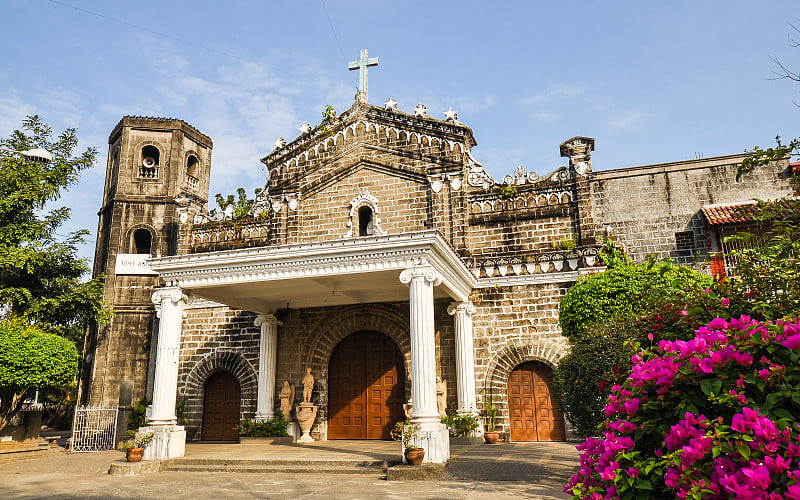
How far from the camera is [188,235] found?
1736 centimetres

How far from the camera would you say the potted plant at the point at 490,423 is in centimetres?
1314

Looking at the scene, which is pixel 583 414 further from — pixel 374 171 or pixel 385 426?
pixel 374 171

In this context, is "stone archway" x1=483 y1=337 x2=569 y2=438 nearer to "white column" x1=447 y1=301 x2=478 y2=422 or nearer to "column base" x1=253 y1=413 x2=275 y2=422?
"white column" x1=447 y1=301 x2=478 y2=422

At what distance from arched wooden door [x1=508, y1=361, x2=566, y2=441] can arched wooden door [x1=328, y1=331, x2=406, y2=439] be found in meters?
2.80

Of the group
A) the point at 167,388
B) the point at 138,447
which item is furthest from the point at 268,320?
the point at 138,447

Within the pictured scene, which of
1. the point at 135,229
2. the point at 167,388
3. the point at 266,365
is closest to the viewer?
the point at 167,388

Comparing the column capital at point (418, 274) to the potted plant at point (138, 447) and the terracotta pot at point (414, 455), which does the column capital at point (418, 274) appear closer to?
the terracotta pot at point (414, 455)

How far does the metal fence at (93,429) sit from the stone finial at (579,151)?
46.1ft

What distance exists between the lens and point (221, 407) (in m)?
16.0

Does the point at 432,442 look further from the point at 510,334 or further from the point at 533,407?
the point at 510,334

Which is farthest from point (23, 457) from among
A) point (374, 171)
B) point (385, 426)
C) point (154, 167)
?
point (374, 171)

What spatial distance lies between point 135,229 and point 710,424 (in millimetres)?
18654

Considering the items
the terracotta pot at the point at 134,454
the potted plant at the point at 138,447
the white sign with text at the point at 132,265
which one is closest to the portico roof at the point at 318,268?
the potted plant at the point at 138,447

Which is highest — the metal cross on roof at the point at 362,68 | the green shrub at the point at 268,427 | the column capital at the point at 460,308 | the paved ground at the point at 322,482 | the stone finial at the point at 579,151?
the metal cross on roof at the point at 362,68
